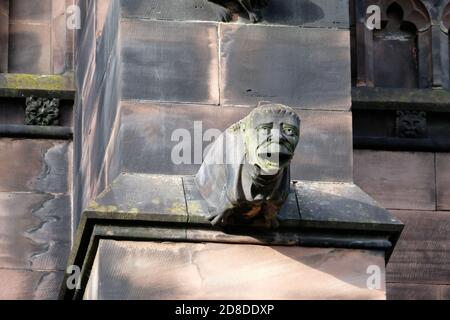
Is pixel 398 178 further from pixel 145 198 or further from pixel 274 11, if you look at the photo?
pixel 145 198

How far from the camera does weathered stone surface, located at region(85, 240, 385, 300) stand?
58.8 ft

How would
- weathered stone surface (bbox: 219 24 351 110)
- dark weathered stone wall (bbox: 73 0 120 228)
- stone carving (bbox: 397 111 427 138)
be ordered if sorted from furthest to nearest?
stone carving (bbox: 397 111 427 138) < dark weathered stone wall (bbox: 73 0 120 228) < weathered stone surface (bbox: 219 24 351 110)

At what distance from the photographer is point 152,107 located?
1858 centimetres

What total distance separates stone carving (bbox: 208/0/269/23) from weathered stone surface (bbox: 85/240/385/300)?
1609mm

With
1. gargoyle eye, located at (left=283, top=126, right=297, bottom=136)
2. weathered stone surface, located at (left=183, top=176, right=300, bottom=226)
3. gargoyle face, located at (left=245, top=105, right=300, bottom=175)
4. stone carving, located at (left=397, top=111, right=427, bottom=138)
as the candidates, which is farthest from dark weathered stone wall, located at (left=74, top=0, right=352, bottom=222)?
stone carving, located at (left=397, top=111, right=427, bottom=138)

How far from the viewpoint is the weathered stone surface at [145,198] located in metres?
18.0

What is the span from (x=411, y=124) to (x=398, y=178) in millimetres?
426

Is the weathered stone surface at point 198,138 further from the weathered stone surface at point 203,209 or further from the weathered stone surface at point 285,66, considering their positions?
the weathered stone surface at point 203,209

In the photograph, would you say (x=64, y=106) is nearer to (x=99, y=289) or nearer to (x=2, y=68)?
(x=2, y=68)

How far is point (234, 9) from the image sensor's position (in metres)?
18.9

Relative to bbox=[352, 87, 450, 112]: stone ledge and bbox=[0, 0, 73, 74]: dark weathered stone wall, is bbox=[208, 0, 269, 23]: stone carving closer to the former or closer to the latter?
bbox=[352, 87, 450, 112]: stone ledge

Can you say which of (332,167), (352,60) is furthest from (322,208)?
(352,60)

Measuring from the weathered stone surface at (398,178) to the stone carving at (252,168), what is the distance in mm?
2880
